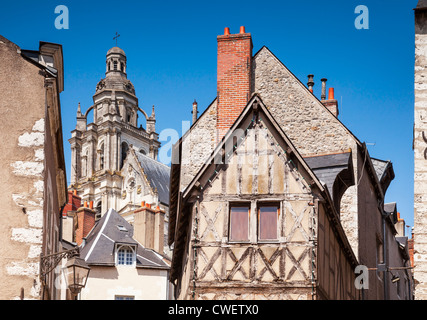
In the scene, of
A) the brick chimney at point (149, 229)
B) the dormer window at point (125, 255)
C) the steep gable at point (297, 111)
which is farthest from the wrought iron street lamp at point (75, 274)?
the brick chimney at point (149, 229)

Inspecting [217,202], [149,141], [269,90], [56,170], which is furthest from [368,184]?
[149,141]

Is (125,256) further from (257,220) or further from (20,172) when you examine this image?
(20,172)

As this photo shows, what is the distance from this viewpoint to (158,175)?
73125mm

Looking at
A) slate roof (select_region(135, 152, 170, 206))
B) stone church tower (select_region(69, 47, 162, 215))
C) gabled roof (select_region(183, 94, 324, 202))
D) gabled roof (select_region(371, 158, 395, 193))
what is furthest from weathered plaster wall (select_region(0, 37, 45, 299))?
stone church tower (select_region(69, 47, 162, 215))

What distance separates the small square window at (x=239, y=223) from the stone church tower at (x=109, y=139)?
210 feet

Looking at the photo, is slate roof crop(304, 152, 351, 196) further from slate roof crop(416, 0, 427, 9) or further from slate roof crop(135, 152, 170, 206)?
slate roof crop(135, 152, 170, 206)

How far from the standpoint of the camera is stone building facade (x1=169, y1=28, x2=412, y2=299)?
16984 millimetres

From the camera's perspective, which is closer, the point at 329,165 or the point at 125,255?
the point at 329,165

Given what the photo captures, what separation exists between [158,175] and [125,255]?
152 ft

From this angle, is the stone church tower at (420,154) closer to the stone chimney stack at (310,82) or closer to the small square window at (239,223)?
the small square window at (239,223)

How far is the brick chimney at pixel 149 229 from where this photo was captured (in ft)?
105

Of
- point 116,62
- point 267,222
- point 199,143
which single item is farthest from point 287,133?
point 116,62

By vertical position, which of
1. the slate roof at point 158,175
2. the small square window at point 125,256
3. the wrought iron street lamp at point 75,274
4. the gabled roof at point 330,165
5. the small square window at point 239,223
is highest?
the slate roof at point 158,175

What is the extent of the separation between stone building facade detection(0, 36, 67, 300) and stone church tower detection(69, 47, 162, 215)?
216 feet
